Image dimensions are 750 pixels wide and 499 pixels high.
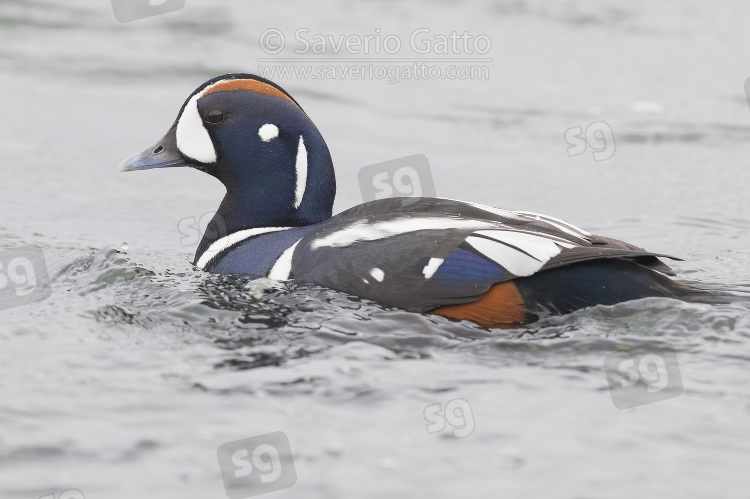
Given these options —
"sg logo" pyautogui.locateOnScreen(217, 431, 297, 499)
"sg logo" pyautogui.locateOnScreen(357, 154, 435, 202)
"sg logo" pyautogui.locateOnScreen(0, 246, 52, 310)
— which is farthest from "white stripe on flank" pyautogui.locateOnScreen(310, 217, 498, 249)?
"sg logo" pyautogui.locateOnScreen(357, 154, 435, 202)

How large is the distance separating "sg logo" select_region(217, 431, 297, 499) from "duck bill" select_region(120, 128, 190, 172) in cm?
281

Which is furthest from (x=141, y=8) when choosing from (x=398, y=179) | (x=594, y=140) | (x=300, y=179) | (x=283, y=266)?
(x=283, y=266)

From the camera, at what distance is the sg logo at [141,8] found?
15.3 m

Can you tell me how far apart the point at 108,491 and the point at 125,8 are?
41.1 ft

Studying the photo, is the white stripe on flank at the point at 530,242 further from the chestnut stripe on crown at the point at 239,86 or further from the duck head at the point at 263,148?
the chestnut stripe on crown at the point at 239,86

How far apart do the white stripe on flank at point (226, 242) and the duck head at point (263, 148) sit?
2.2 inches

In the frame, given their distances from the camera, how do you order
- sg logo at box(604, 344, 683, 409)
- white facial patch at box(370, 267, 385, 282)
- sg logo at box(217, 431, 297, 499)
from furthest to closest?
white facial patch at box(370, 267, 385, 282) < sg logo at box(604, 344, 683, 409) < sg logo at box(217, 431, 297, 499)

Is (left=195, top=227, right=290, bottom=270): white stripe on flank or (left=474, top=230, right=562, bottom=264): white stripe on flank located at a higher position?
(left=195, top=227, right=290, bottom=270): white stripe on flank

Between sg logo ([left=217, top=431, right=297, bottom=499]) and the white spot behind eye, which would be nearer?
sg logo ([left=217, top=431, right=297, bottom=499])

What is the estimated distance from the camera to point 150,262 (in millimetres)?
7465

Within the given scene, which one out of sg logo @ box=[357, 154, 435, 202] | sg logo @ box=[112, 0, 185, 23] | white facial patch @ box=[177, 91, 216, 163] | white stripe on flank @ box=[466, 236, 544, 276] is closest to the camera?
white stripe on flank @ box=[466, 236, 544, 276]

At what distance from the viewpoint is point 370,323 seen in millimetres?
5586

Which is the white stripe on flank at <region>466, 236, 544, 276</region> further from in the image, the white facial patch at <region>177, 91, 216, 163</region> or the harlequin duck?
the white facial patch at <region>177, 91, 216, 163</region>

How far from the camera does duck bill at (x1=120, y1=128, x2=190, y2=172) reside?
686cm
